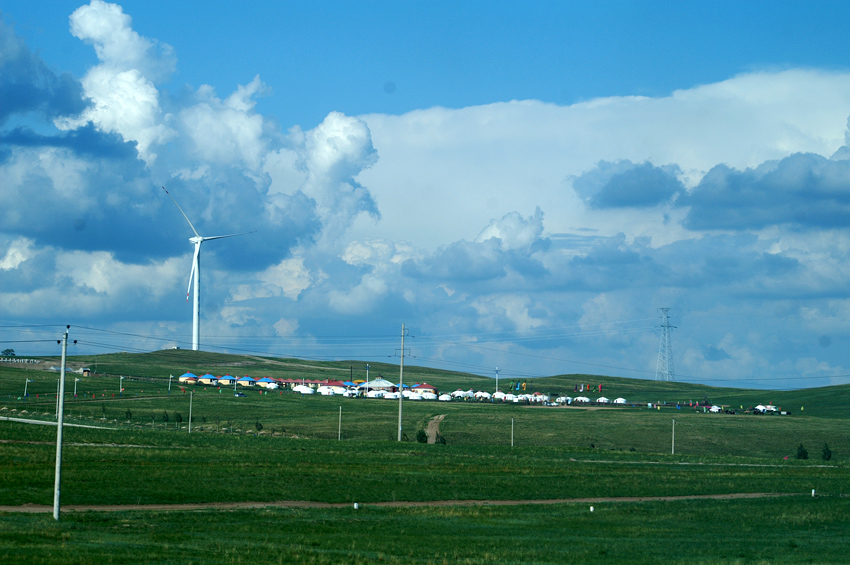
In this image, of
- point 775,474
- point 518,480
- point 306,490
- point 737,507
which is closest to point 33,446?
point 306,490

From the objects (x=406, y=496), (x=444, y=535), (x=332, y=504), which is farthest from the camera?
(x=406, y=496)

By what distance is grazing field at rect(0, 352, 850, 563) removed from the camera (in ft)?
120

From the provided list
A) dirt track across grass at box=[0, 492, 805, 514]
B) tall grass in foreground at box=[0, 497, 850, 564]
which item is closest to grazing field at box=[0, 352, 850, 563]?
tall grass in foreground at box=[0, 497, 850, 564]

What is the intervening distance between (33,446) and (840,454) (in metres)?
111

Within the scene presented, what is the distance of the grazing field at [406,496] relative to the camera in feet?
120

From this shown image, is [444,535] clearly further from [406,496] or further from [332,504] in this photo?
[406,496]

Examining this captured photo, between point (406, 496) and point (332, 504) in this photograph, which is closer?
point (332, 504)

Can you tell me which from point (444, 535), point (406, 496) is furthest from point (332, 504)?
point (444, 535)

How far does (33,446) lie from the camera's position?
7619cm

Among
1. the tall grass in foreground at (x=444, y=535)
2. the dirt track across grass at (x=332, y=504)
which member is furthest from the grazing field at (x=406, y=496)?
the dirt track across grass at (x=332, y=504)

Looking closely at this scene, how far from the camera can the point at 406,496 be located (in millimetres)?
59938

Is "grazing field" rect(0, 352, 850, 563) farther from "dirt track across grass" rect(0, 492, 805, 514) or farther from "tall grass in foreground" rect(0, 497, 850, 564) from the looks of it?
"dirt track across grass" rect(0, 492, 805, 514)

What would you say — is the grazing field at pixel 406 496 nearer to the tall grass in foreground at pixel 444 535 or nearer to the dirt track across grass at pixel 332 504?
the tall grass in foreground at pixel 444 535

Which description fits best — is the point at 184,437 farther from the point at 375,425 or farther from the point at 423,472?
the point at 375,425
